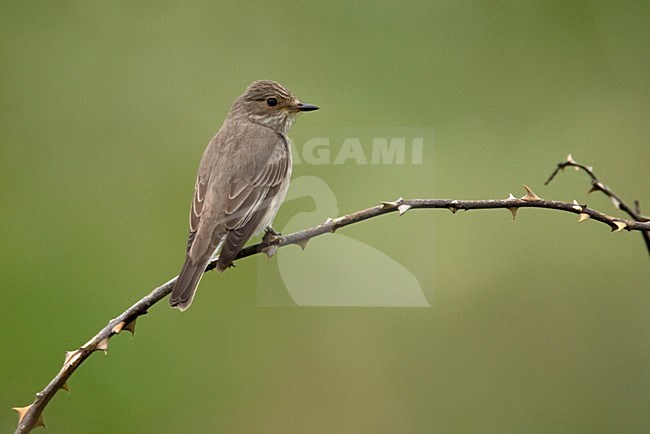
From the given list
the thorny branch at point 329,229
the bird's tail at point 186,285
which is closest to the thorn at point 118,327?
the thorny branch at point 329,229

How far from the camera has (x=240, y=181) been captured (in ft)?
11.7

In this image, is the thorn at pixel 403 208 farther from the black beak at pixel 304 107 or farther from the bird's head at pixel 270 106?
the bird's head at pixel 270 106

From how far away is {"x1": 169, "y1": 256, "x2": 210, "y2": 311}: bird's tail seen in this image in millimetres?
2867

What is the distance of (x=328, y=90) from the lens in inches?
228

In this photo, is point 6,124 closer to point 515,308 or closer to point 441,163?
point 441,163

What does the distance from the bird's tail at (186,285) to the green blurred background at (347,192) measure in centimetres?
84

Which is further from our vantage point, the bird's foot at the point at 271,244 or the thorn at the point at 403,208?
the bird's foot at the point at 271,244

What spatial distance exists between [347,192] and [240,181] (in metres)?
1.71

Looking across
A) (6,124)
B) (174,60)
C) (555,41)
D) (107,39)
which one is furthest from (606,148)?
(6,124)

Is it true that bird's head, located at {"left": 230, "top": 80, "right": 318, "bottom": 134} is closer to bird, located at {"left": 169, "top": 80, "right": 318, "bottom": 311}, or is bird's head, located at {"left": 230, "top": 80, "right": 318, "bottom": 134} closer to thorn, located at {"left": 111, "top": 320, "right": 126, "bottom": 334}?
bird, located at {"left": 169, "top": 80, "right": 318, "bottom": 311}

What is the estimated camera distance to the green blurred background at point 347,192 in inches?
186

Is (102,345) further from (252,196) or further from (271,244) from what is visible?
(252,196)

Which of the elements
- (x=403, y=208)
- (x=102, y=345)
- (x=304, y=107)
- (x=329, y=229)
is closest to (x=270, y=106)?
(x=304, y=107)

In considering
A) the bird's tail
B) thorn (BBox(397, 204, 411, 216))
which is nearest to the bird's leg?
the bird's tail
